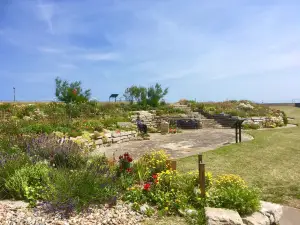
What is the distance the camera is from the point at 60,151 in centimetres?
559

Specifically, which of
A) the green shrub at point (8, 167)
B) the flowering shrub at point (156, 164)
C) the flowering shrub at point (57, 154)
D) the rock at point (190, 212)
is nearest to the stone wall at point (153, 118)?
the flowering shrub at point (57, 154)

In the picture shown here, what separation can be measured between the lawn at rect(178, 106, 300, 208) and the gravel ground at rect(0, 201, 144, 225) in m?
2.71

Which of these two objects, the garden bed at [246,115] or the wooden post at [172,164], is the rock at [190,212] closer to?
the wooden post at [172,164]

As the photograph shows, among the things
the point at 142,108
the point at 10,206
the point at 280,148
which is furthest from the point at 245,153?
the point at 142,108

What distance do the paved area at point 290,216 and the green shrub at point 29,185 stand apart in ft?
11.7

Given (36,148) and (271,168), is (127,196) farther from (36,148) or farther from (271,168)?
(271,168)

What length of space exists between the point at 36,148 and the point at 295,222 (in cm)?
499

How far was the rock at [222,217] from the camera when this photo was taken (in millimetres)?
3572

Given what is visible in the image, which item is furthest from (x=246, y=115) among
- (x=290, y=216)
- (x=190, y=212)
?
(x=190, y=212)

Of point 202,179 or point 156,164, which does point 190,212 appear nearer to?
point 202,179

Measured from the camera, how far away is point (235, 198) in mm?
4074

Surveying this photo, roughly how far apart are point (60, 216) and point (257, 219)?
106 inches

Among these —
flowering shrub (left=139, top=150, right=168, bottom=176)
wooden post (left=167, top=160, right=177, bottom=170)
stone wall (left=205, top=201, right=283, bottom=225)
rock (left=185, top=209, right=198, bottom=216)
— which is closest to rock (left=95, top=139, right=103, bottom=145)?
flowering shrub (left=139, top=150, right=168, bottom=176)

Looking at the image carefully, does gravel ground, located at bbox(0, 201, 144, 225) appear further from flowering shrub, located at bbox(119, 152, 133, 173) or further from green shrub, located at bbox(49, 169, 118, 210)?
flowering shrub, located at bbox(119, 152, 133, 173)
